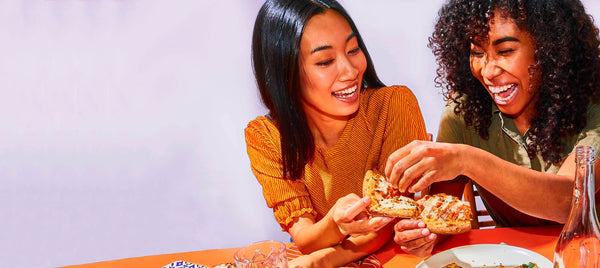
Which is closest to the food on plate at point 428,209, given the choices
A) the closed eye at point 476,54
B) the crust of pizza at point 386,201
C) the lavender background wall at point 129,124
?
the crust of pizza at point 386,201

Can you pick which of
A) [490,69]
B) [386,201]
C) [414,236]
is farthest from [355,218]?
[490,69]

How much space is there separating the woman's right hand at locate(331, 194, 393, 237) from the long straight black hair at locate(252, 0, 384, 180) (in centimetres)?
42

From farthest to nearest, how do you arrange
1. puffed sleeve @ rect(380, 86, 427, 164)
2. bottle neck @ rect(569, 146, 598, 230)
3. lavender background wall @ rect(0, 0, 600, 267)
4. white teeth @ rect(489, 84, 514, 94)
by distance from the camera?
lavender background wall @ rect(0, 0, 600, 267) → puffed sleeve @ rect(380, 86, 427, 164) → white teeth @ rect(489, 84, 514, 94) → bottle neck @ rect(569, 146, 598, 230)

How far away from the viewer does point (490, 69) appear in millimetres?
1807

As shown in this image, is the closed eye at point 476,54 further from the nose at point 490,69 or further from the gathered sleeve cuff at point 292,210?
the gathered sleeve cuff at point 292,210

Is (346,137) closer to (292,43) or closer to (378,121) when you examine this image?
(378,121)

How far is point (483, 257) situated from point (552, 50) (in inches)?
32.5

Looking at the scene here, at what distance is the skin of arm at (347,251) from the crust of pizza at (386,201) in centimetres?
12

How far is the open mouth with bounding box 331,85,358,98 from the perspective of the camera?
74.3 inches

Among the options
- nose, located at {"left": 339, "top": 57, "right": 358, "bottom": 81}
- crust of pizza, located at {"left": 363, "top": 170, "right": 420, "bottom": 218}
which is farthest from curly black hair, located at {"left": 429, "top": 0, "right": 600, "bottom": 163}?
crust of pizza, located at {"left": 363, "top": 170, "right": 420, "bottom": 218}

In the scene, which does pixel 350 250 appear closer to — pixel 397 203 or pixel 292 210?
pixel 397 203

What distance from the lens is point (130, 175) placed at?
317 cm

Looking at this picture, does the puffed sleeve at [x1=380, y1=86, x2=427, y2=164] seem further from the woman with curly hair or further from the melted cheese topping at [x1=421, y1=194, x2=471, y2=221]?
the melted cheese topping at [x1=421, y1=194, x2=471, y2=221]

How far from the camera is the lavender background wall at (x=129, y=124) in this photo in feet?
9.18
